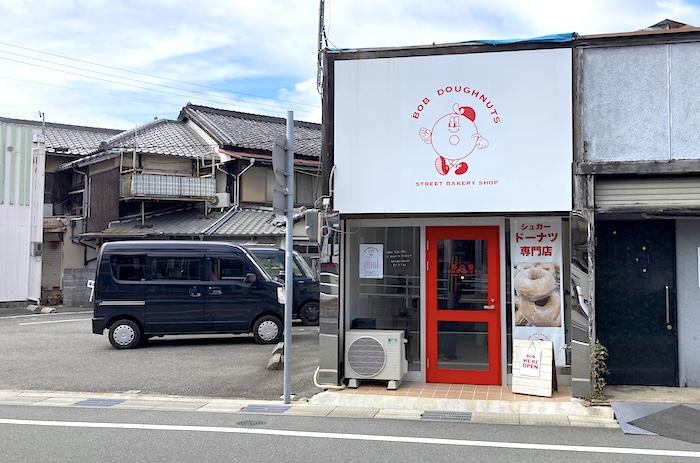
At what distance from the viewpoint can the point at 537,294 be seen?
30.3ft

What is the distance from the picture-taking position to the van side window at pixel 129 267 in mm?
13641

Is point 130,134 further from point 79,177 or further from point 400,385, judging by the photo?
point 400,385

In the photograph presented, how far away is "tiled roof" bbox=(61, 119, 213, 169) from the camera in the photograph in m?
25.8

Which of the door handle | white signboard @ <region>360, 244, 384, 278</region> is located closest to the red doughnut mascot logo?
white signboard @ <region>360, 244, 384, 278</region>

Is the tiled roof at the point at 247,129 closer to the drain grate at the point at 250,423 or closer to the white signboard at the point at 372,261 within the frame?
the white signboard at the point at 372,261

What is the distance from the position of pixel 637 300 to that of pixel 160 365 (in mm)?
7811

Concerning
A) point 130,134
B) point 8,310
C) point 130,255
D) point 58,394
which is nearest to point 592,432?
point 58,394

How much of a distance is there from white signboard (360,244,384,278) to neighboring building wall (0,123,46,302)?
1795 cm

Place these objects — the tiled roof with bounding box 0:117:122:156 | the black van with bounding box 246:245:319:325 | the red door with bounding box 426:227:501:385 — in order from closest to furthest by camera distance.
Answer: the red door with bounding box 426:227:501:385, the black van with bounding box 246:245:319:325, the tiled roof with bounding box 0:117:122:156

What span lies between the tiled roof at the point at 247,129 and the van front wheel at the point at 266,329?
1344cm

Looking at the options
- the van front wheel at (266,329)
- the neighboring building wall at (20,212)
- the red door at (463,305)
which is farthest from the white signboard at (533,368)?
the neighboring building wall at (20,212)

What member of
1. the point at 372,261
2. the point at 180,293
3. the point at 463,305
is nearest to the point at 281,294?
the point at 180,293

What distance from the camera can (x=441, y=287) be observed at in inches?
379

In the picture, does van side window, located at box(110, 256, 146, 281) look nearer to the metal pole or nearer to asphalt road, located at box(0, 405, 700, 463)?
asphalt road, located at box(0, 405, 700, 463)
